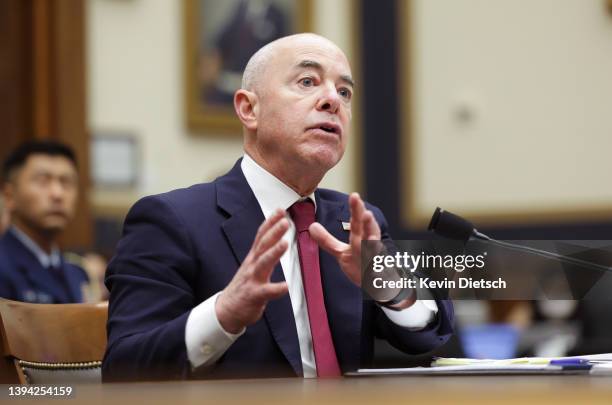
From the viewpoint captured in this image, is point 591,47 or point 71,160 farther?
point 591,47

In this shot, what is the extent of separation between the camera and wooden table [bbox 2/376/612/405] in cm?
117

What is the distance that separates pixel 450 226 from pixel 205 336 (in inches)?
20.3

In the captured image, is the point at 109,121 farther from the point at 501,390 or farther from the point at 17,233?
the point at 501,390

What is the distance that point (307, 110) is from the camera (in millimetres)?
2512

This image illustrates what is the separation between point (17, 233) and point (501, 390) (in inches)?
157

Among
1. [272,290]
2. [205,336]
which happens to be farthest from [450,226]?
[205,336]

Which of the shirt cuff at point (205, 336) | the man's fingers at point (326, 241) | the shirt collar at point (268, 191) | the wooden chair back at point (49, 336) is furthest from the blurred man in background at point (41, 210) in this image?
the man's fingers at point (326, 241)

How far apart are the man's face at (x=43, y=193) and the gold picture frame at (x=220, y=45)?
1.98 m

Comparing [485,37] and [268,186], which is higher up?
[485,37]

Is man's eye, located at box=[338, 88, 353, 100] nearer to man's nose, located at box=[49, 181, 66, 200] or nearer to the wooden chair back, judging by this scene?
the wooden chair back

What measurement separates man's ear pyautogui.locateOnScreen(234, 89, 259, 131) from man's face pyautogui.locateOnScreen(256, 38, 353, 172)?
0.08 feet

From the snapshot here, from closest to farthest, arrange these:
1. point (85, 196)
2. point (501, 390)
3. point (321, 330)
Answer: point (501, 390), point (321, 330), point (85, 196)

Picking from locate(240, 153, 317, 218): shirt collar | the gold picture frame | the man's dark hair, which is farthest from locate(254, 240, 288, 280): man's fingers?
the gold picture frame

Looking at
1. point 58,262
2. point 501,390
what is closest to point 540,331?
point 58,262
